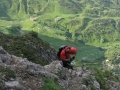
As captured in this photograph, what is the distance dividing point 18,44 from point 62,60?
10406mm

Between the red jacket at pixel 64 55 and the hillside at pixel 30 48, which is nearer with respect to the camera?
the red jacket at pixel 64 55

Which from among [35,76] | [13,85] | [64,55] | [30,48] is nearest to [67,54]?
[64,55]

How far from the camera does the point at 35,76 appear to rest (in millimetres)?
17719

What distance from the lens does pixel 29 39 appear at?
35875 millimetres

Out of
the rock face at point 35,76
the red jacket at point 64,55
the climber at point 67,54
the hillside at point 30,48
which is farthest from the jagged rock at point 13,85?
the hillside at point 30,48

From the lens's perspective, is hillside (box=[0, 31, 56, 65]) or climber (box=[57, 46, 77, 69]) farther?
hillside (box=[0, 31, 56, 65])

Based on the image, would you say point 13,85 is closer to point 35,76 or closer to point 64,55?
point 35,76

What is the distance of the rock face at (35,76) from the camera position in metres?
15.8

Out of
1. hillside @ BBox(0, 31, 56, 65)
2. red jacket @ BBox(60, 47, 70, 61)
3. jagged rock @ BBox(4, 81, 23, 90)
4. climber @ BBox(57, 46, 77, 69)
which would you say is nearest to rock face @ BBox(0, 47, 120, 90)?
jagged rock @ BBox(4, 81, 23, 90)

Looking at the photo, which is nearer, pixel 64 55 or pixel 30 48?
pixel 64 55

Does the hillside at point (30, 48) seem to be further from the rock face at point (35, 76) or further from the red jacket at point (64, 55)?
the rock face at point (35, 76)

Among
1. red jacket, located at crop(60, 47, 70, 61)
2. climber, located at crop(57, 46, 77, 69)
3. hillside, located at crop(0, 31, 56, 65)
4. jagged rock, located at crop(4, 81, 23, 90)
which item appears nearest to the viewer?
jagged rock, located at crop(4, 81, 23, 90)

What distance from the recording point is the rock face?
51.9 feet

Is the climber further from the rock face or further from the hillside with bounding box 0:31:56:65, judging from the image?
the hillside with bounding box 0:31:56:65
